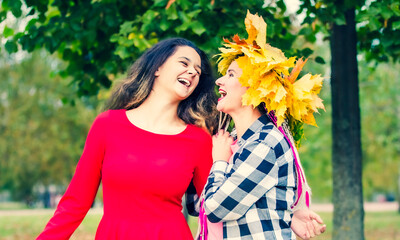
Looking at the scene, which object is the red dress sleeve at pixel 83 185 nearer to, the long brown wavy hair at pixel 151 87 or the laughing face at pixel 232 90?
the long brown wavy hair at pixel 151 87

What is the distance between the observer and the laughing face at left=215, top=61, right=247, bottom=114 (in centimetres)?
277

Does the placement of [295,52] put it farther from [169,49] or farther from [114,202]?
[114,202]

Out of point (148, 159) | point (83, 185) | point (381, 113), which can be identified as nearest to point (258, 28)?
point (148, 159)

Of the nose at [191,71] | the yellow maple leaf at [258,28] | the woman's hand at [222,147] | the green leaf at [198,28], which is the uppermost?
the green leaf at [198,28]

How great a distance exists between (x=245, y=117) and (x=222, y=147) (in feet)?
0.69

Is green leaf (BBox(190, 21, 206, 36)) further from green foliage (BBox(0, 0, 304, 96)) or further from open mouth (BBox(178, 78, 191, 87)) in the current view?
open mouth (BBox(178, 78, 191, 87))

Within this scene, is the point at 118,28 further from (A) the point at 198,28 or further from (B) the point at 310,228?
(B) the point at 310,228

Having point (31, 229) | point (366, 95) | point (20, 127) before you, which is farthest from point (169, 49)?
point (20, 127)

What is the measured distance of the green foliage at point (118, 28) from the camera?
4535 millimetres

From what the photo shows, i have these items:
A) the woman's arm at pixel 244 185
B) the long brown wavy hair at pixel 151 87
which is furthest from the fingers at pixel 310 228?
the long brown wavy hair at pixel 151 87

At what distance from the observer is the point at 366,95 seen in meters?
16.1

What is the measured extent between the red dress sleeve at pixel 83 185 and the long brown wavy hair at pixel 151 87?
14.3 inches

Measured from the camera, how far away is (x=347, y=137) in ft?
18.6

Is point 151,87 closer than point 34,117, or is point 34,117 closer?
point 151,87
